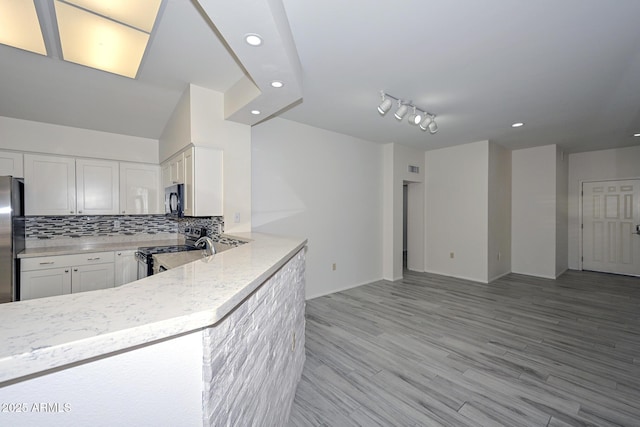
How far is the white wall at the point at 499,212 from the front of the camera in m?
5.25

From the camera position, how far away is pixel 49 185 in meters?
3.50

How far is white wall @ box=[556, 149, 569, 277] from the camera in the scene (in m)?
5.59

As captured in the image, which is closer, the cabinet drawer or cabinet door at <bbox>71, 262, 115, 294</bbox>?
the cabinet drawer

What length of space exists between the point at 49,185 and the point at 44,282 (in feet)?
4.12

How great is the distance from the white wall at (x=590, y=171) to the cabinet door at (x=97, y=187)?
906 centimetres

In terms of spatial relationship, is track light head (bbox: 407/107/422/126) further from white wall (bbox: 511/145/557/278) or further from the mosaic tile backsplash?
white wall (bbox: 511/145/557/278)

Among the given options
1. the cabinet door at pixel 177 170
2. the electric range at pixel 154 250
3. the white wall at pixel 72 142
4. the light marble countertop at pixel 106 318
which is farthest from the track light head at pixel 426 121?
the white wall at pixel 72 142

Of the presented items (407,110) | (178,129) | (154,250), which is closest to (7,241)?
(154,250)

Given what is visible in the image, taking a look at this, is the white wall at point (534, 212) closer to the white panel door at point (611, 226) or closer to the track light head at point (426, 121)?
the white panel door at point (611, 226)

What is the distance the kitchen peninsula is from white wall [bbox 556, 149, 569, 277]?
6793 mm

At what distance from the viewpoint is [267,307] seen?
1391 mm

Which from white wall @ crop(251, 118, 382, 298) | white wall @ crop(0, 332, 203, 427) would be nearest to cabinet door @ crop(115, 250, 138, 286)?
white wall @ crop(251, 118, 382, 298)

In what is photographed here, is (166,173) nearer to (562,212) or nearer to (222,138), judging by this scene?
(222,138)

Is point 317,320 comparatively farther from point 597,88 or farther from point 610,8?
point 597,88
